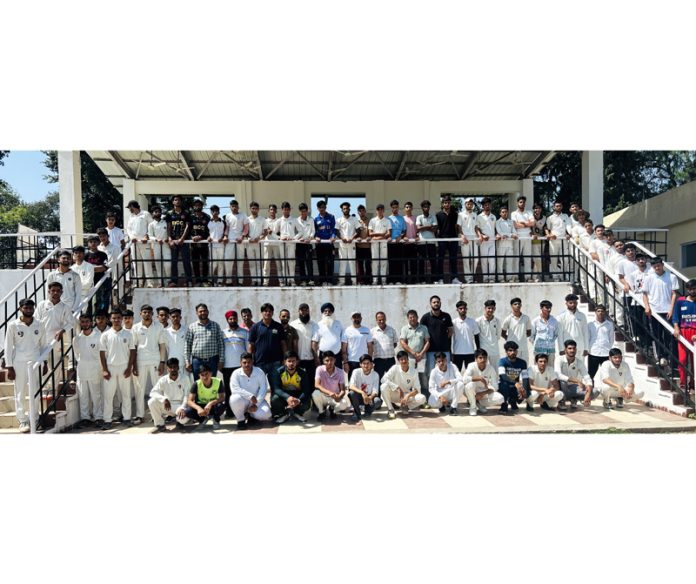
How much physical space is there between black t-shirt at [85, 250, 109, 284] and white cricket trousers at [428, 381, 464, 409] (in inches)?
199

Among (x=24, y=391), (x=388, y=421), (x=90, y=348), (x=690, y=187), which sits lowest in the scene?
(x=388, y=421)

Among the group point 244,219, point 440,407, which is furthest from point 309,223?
point 440,407

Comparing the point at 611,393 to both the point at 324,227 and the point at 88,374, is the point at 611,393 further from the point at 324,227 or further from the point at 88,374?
the point at 88,374

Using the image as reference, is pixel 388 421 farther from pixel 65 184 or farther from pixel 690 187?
pixel 690 187

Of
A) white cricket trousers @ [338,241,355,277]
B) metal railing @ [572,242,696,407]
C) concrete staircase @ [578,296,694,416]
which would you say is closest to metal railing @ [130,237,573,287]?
white cricket trousers @ [338,241,355,277]

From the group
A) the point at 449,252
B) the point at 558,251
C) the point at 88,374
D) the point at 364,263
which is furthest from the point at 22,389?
the point at 558,251

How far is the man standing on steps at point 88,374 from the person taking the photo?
711cm

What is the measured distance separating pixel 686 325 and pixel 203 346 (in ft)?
20.3

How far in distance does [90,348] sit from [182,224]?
2954 mm

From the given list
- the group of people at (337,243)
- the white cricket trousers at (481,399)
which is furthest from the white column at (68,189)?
the white cricket trousers at (481,399)

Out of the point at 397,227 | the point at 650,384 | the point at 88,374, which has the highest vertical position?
the point at 397,227

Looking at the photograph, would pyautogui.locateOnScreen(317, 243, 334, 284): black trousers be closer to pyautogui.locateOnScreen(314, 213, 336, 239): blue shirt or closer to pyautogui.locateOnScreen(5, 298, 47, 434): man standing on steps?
pyautogui.locateOnScreen(314, 213, 336, 239): blue shirt

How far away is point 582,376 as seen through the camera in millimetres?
7809

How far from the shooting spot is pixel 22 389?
21.7ft
